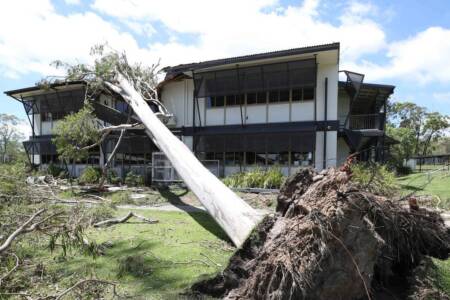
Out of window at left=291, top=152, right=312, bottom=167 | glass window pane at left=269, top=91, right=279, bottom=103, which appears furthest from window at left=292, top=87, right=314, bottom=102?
window at left=291, top=152, right=312, bottom=167

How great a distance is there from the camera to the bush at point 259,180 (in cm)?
1386

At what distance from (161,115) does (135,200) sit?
5101 mm

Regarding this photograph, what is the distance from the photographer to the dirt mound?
121 inches

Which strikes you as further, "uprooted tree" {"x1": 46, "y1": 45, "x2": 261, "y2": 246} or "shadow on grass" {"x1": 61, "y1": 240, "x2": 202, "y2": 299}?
"uprooted tree" {"x1": 46, "y1": 45, "x2": 261, "y2": 246}

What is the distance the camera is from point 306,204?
3.46 meters

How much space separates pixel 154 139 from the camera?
11953mm

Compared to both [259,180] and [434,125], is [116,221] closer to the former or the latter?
[259,180]

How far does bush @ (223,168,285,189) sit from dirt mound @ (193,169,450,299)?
9944 millimetres

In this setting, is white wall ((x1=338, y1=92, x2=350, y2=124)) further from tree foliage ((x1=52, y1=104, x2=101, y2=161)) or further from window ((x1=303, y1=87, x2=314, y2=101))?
tree foliage ((x1=52, y1=104, x2=101, y2=161))

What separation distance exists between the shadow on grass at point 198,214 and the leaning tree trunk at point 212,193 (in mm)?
1056

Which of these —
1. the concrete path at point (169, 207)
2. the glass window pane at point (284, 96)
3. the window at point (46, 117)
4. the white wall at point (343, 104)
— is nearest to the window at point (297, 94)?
the glass window pane at point (284, 96)

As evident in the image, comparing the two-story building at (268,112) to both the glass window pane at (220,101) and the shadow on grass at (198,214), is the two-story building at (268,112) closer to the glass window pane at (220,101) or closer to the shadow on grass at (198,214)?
the glass window pane at (220,101)

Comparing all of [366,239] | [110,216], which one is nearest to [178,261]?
[366,239]

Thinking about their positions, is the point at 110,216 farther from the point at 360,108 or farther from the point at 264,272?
the point at 360,108
